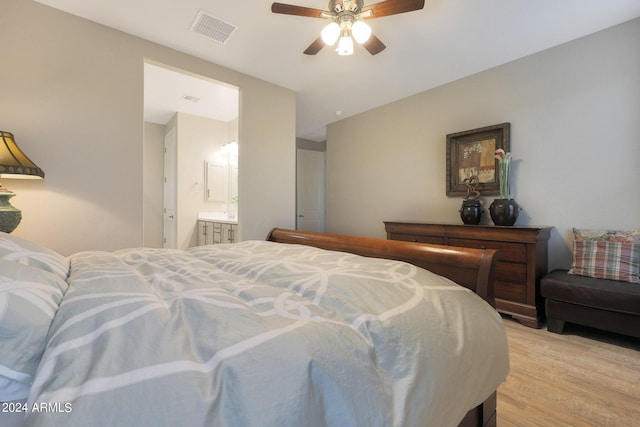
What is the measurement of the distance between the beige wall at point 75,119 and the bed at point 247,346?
4.79ft

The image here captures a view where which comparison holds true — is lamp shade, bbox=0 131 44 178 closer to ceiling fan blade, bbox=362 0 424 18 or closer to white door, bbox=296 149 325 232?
ceiling fan blade, bbox=362 0 424 18

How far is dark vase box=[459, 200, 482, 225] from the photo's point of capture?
9.37 feet

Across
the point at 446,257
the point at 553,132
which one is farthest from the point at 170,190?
the point at 553,132

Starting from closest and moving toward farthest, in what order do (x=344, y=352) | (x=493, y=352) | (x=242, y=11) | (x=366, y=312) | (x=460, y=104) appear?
(x=344, y=352) < (x=366, y=312) < (x=493, y=352) < (x=242, y=11) < (x=460, y=104)

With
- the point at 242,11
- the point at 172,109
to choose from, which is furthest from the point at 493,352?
the point at 172,109

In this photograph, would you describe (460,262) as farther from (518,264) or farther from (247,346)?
(518,264)

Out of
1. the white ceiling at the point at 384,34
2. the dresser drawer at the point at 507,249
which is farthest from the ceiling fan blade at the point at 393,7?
the dresser drawer at the point at 507,249

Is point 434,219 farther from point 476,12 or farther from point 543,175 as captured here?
point 476,12

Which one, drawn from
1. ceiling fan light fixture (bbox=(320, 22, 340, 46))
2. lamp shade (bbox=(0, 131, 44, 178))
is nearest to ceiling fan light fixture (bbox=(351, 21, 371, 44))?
ceiling fan light fixture (bbox=(320, 22, 340, 46))

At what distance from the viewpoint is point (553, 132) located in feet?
8.50

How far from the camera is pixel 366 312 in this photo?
2.45 ft

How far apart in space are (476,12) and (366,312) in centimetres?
259

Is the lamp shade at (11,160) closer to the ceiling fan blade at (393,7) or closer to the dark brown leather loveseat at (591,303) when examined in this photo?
the ceiling fan blade at (393,7)

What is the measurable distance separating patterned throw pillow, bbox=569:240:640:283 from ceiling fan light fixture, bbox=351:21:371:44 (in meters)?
2.47
